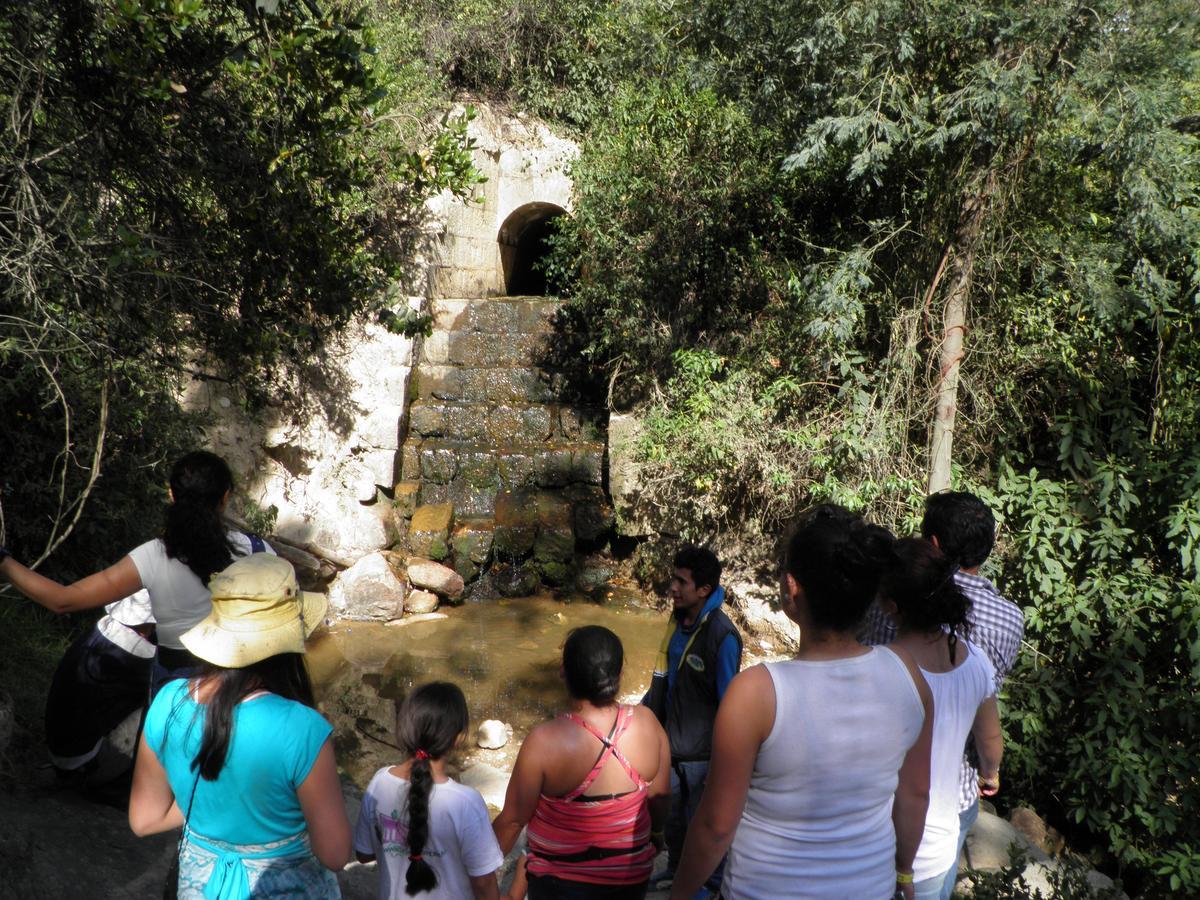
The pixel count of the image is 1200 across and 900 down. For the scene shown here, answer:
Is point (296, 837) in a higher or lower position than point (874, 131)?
lower

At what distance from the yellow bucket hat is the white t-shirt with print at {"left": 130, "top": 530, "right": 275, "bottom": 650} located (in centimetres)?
78

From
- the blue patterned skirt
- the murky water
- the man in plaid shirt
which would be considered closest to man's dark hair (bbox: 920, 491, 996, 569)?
the man in plaid shirt

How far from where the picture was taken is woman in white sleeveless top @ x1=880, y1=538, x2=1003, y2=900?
7.25 ft

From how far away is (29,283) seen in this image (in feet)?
10.2

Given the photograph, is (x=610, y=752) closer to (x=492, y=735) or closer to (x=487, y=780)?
(x=487, y=780)

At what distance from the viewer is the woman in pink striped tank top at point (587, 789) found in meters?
2.22

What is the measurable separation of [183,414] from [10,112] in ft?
10.8

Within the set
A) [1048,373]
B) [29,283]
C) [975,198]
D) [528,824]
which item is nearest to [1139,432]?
[1048,373]

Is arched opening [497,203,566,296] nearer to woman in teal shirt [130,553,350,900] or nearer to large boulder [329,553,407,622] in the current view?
large boulder [329,553,407,622]

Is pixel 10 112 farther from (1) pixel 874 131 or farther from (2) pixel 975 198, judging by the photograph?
(2) pixel 975 198

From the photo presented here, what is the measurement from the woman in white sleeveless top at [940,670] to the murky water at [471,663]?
3.96m

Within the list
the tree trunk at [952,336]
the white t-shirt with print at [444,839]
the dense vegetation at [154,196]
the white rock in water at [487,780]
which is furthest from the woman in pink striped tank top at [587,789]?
the tree trunk at [952,336]

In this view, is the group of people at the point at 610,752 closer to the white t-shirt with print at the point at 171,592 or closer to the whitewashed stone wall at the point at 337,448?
the white t-shirt with print at the point at 171,592

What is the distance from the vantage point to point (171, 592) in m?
2.73
